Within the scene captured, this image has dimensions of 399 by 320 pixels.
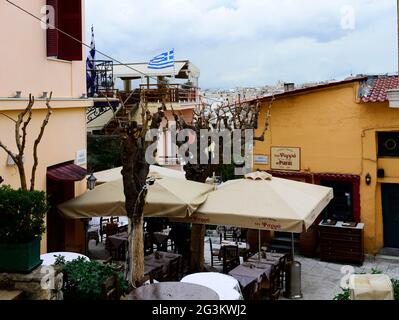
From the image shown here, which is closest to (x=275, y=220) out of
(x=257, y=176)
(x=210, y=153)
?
(x=257, y=176)

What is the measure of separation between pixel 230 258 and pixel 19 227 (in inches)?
252

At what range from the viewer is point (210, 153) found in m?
12.6

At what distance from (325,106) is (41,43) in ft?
29.3

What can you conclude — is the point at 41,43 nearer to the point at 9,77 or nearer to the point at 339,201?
the point at 9,77

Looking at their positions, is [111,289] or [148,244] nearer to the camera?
[111,289]

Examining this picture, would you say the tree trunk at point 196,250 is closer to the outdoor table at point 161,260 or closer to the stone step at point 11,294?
the outdoor table at point 161,260

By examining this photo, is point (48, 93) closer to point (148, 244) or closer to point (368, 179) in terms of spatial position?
point (148, 244)

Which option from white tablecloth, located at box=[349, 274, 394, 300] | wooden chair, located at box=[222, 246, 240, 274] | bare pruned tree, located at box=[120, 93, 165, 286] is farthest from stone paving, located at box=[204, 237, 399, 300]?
white tablecloth, located at box=[349, 274, 394, 300]

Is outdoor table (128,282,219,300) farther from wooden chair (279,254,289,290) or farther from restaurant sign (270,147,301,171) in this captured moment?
restaurant sign (270,147,301,171)

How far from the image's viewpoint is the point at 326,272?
12930 millimetres

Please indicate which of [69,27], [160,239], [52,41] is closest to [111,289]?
[52,41]

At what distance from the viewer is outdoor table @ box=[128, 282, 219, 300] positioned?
6.05 m

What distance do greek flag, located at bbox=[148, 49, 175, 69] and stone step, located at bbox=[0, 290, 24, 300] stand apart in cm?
2187

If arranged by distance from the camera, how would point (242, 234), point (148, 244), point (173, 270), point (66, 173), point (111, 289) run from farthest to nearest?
1. point (242, 234)
2. point (148, 244)
3. point (66, 173)
4. point (173, 270)
5. point (111, 289)
